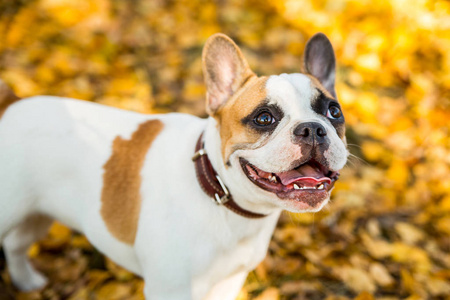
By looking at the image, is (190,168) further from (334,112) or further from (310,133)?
(334,112)

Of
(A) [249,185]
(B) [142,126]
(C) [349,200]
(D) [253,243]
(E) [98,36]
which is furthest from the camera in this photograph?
(E) [98,36]

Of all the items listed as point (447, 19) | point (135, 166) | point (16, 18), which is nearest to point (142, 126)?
point (135, 166)

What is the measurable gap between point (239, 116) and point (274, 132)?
20cm

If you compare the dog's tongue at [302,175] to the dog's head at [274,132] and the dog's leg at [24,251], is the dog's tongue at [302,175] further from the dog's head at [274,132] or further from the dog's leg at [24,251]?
the dog's leg at [24,251]

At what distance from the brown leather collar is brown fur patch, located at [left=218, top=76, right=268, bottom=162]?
0.13m

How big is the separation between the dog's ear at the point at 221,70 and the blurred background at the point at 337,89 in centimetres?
138

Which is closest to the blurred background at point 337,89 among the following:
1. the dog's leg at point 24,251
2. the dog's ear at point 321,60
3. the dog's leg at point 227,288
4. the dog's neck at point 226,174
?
the dog's leg at point 24,251

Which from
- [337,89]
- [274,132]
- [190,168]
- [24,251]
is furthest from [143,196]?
[337,89]

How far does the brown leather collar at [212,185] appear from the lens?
2.10 meters

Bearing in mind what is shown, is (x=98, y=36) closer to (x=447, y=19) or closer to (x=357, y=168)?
(x=357, y=168)

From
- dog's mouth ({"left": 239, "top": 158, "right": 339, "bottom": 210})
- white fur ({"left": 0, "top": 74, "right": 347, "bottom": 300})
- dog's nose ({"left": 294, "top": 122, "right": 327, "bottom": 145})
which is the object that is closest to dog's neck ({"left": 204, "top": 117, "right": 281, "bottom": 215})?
white fur ({"left": 0, "top": 74, "right": 347, "bottom": 300})

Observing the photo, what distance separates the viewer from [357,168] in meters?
4.29

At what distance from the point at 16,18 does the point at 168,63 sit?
188 cm

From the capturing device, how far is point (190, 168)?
2213mm
